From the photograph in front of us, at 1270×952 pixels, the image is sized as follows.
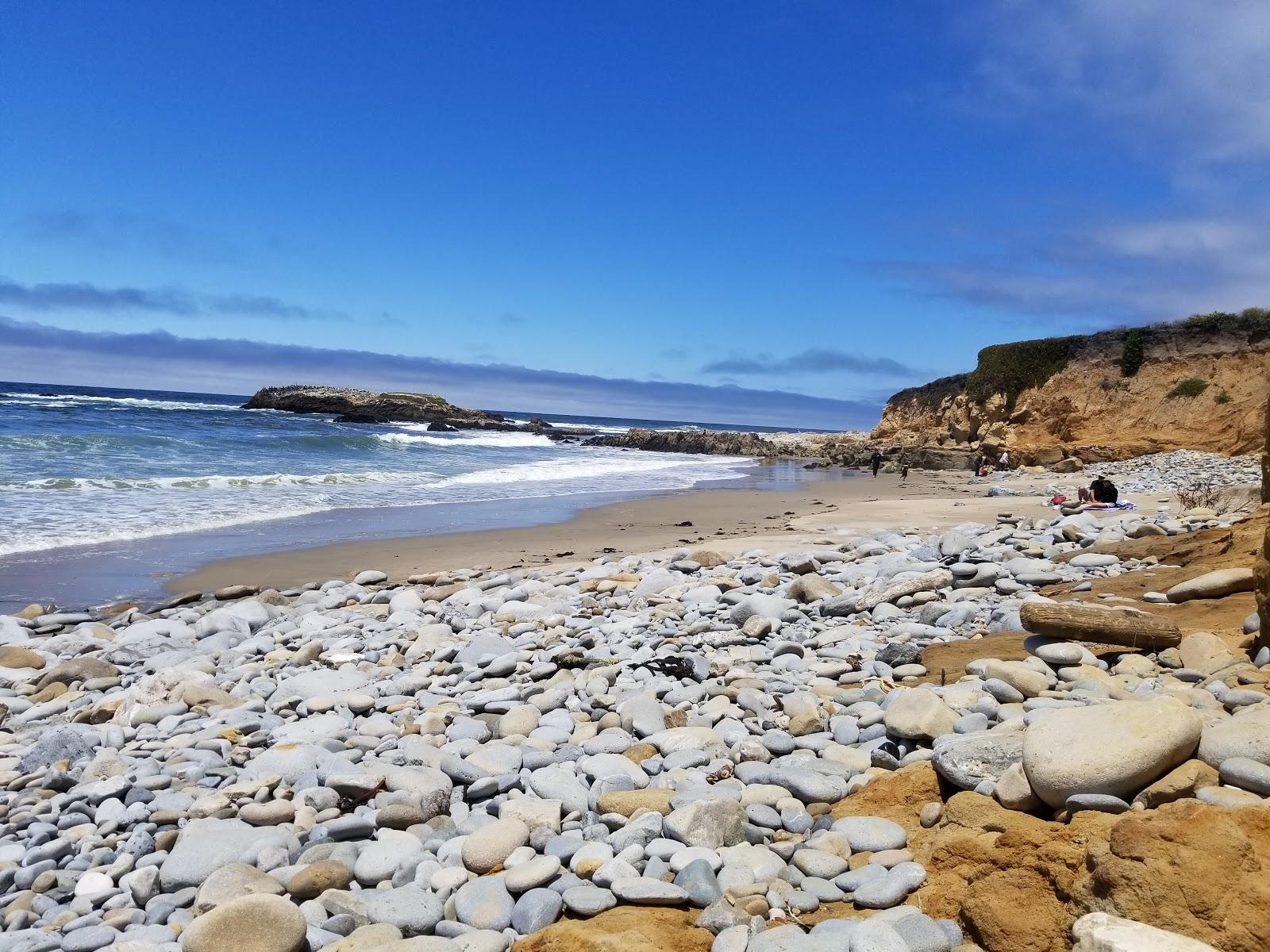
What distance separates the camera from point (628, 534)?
13281mm

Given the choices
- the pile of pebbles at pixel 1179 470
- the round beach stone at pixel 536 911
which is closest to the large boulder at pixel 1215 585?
the round beach stone at pixel 536 911

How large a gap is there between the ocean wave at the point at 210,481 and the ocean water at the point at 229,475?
35 mm

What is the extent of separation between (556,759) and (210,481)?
16.8 metres

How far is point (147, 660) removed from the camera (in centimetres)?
612

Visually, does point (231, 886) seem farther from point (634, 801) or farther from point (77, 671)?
point (77, 671)

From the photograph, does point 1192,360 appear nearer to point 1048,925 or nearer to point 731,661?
point 731,661

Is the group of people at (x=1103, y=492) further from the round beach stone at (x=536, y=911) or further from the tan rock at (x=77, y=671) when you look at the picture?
the tan rock at (x=77, y=671)

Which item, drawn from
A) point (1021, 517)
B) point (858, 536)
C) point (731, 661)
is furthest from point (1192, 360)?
point (731, 661)

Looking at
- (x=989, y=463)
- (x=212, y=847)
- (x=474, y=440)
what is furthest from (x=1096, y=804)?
(x=474, y=440)

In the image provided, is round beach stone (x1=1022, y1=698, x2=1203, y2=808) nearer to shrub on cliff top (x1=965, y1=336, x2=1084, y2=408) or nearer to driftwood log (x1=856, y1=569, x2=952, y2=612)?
driftwood log (x1=856, y1=569, x2=952, y2=612)

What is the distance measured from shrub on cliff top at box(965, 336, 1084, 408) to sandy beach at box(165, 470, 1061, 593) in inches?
485

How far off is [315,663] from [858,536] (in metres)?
7.00

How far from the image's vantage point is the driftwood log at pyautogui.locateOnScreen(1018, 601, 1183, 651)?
167 inches

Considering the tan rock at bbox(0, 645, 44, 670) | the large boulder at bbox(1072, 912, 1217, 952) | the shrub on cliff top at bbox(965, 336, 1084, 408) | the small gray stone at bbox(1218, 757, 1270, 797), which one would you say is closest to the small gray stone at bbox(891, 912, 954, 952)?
the large boulder at bbox(1072, 912, 1217, 952)
